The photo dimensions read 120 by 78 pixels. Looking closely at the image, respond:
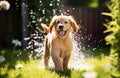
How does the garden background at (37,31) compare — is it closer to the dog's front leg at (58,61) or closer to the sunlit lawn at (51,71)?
the sunlit lawn at (51,71)

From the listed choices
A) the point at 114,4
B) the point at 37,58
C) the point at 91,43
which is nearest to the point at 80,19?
the point at 91,43

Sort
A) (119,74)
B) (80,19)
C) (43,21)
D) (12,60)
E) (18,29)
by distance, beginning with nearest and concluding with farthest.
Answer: (119,74) → (12,60) → (43,21) → (18,29) → (80,19)

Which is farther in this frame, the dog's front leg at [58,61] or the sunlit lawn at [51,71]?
the dog's front leg at [58,61]

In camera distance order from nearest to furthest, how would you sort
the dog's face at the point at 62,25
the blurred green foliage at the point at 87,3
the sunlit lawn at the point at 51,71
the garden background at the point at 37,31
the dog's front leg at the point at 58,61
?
1. the sunlit lawn at the point at 51,71
2. the blurred green foliage at the point at 87,3
3. the dog's front leg at the point at 58,61
4. the dog's face at the point at 62,25
5. the garden background at the point at 37,31

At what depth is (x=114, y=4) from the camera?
435 centimetres

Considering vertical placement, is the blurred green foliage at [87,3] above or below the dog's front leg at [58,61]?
above

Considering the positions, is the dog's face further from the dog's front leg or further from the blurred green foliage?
the blurred green foliage

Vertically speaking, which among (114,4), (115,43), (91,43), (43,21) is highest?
(114,4)

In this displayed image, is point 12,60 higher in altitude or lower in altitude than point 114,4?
lower

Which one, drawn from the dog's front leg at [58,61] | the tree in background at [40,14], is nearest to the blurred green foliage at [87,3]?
the dog's front leg at [58,61]

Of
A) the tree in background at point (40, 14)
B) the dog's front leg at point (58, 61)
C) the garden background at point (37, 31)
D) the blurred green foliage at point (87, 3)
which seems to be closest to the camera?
the blurred green foliage at point (87, 3)

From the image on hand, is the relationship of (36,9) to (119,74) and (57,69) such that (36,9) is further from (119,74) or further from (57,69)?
(119,74)

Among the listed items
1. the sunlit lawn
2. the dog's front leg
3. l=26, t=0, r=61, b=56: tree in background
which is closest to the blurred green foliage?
the sunlit lawn

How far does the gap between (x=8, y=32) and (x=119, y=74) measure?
8681 mm
